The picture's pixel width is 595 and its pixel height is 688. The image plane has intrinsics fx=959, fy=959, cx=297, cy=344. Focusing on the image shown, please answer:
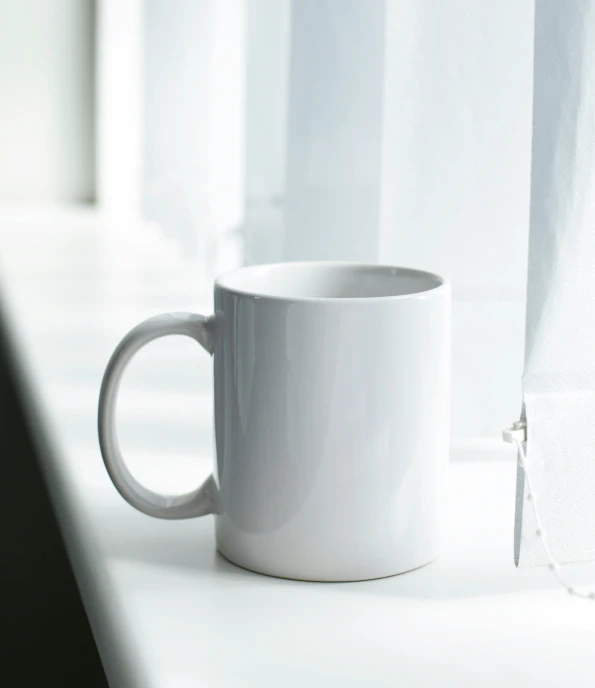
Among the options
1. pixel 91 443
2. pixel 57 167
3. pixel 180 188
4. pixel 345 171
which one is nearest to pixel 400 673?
pixel 91 443

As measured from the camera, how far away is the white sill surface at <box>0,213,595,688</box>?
35cm

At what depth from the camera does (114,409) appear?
43 cm

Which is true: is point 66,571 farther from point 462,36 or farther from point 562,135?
point 562,135

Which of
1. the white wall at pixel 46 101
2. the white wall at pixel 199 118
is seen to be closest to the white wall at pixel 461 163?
the white wall at pixel 199 118

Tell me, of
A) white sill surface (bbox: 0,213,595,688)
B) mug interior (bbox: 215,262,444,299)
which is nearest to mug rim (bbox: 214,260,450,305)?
mug interior (bbox: 215,262,444,299)

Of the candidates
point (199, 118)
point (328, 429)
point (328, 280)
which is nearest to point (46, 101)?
point (199, 118)

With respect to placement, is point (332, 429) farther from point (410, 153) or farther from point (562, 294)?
point (410, 153)

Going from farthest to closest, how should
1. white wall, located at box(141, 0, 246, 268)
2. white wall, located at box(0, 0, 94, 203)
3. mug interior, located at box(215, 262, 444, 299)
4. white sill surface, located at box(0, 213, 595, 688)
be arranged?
white wall, located at box(0, 0, 94, 203), white wall, located at box(141, 0, 246, 268), mug interior, located at box(215, 262, 444, 299), white sill surface, located at box(0, 213, 595, 688)

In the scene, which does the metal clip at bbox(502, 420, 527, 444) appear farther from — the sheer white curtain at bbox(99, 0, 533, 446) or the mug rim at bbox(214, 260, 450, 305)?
the sheer white curtain at bbox(99, 0, 533, 446)

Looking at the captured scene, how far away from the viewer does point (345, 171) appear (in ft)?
2.43

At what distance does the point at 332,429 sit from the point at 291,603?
0.07 metres

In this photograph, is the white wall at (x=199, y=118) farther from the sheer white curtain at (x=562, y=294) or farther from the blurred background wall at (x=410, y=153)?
the sheer white curtain at (x=562, y=294)

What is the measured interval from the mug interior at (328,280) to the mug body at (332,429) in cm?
4

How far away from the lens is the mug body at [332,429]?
1.26 feet
